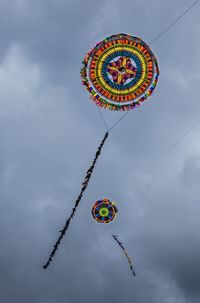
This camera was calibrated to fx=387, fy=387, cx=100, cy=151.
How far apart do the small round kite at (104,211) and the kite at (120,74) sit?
324 inches

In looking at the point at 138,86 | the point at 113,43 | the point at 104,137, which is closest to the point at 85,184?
the point at 104,137

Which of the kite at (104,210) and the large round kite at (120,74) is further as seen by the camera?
the kite at (104,210)

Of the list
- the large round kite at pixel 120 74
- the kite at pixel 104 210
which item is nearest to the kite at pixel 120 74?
the large round kite at pixel 120 74

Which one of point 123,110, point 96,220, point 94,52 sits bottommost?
point 96,220

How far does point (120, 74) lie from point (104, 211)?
625 inches

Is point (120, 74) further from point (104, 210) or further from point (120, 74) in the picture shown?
point (104, 210)

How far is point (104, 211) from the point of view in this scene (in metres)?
43.0

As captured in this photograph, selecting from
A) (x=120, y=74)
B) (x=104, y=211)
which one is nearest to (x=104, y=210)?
(x=104, y=211)

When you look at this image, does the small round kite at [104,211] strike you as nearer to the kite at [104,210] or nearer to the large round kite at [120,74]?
the kite at [104,210]

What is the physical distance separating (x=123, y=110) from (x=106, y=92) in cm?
226

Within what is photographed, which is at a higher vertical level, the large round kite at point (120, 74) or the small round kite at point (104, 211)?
the large round kite at point (120, 74)

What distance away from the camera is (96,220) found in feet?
140

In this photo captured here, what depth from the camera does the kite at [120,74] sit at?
3375cm

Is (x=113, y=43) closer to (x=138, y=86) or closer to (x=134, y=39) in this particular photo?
(x=134, y=39)
